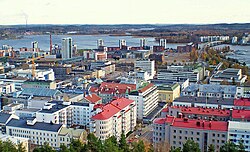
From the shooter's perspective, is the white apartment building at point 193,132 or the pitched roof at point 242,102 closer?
the white apartment building at point 193,132

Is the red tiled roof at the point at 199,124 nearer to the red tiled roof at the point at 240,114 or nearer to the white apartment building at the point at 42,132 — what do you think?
the red tiled roof at the point at 240,114

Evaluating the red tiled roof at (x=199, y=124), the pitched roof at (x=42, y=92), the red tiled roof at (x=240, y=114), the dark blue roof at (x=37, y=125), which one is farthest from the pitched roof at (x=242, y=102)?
the pitched roof at (x=42, y=92)

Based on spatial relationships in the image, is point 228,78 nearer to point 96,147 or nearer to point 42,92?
point 42,92

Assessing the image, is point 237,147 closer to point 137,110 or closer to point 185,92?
point 137,110

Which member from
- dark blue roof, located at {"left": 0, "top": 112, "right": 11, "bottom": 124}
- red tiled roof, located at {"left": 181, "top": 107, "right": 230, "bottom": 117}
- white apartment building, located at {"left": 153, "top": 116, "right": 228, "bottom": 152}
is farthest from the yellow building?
dark blue roof, located at {"left": 0, "top": 112, "right": 11, "bottom": 124}

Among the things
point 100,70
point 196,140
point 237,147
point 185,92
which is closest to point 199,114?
point 196,140
